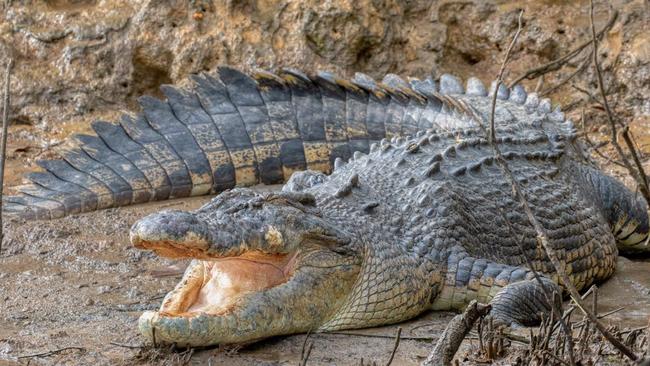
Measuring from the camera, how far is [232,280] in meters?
3.30

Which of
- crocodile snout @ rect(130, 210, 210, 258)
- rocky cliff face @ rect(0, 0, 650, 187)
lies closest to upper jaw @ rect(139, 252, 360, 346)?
crocodile snout @ rect(130, 210, 210, 258)

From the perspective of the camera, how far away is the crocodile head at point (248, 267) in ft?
10.0

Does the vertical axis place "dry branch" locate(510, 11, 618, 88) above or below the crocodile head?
above

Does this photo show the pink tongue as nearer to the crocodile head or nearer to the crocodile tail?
the crocodile head

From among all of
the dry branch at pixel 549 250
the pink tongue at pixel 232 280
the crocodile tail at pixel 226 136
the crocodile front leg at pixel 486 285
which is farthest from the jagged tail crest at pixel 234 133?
the dry branch at pixel 549 250

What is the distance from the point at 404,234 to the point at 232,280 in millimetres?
832

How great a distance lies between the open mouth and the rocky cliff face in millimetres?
3751

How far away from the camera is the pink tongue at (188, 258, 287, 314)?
3.28m

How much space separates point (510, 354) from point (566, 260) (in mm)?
1280

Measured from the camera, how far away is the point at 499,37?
743 centimetres

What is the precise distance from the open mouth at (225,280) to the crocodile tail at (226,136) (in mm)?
2089

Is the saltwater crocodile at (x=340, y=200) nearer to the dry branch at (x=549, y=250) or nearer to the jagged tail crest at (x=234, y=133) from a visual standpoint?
the jagged tail crest at (x=234, y=133)

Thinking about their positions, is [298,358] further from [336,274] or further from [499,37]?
[499,37]

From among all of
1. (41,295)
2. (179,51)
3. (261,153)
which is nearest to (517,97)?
(261,153)
